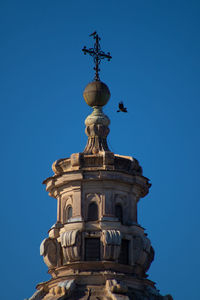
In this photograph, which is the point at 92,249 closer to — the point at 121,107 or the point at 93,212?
the point at 93,212

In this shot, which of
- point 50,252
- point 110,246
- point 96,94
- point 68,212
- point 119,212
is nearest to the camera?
point 110,246

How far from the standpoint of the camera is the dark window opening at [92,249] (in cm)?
6262

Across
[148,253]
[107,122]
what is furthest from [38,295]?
[107,122]

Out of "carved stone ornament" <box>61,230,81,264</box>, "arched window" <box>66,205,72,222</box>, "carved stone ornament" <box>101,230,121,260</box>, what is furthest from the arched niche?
"carved stone ornament" <box>101,230,121,260</box>

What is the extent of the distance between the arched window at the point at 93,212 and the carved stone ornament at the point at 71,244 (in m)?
1.41

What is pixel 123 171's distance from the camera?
211 feet

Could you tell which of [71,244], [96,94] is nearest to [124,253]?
[71,244]

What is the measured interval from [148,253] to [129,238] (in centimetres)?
155

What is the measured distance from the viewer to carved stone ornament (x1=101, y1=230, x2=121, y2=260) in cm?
6206

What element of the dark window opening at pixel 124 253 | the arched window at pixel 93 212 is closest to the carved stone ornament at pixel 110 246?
the dark window opening at pixel 124 253

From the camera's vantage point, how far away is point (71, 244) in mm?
62312

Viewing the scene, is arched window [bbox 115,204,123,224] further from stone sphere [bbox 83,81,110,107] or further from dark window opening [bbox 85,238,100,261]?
stone sphere [bbox 83,81,110,107]

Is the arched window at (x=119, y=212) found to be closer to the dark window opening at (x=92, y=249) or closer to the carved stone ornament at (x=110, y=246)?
the carved stone ornament at (x=110, y=246)

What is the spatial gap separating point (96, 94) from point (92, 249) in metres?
9.44
